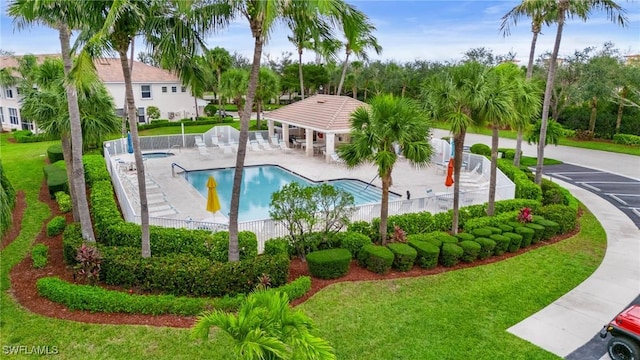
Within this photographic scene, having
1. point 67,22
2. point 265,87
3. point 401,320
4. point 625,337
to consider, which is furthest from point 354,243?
point 265,87

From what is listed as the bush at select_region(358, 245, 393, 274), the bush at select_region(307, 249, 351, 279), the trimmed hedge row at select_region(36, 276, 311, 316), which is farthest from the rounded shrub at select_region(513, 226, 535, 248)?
the trimmed hedge row at select_region(36, 276, 311, 316)

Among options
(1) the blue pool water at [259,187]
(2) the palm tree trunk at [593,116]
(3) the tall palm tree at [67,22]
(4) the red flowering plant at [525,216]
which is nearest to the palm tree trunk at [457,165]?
(4) the red flowering plant at [525,216]

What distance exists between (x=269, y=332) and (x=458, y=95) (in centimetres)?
908

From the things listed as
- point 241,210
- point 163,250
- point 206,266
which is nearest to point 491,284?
point 206,266

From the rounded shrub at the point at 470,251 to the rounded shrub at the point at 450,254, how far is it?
0.22 meters

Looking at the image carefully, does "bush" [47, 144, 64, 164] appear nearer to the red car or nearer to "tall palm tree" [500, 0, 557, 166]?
"tall palm tree" [500, 0, 557, 166]

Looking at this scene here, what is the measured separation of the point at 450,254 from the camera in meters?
11.4

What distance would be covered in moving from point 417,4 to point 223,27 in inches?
715

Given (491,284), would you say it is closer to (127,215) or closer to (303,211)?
(303,211)

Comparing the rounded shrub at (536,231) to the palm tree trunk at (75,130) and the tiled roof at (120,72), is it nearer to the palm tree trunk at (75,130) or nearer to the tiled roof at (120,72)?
the palm tree trunk at (75,130)

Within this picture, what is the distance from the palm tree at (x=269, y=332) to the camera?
15.0ft

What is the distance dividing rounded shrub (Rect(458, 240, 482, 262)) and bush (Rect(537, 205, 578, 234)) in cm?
423

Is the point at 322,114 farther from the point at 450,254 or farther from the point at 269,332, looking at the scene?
the point at 269,332

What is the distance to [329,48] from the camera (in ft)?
30.6
